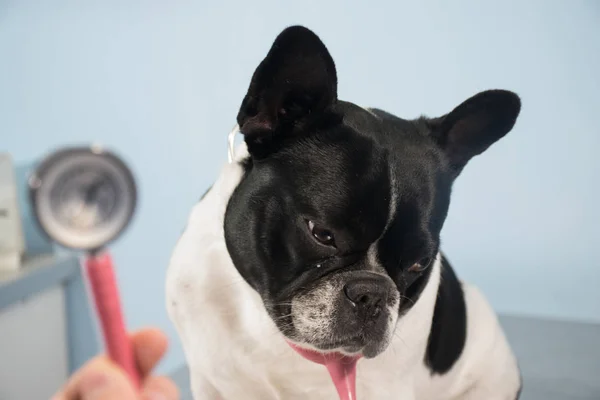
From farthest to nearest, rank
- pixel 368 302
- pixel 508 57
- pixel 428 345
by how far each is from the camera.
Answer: pixel 508 57 < pixel 428 345 < pixel 368 302

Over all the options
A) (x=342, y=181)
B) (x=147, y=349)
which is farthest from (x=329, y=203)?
(x=147, y=349)

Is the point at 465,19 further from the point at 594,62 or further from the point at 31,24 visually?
the point at 31,24

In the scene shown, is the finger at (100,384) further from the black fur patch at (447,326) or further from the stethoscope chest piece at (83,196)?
the black fur patch at (447,326)

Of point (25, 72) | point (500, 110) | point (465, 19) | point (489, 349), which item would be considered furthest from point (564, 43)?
point (25, 72)

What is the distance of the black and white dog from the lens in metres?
0.60

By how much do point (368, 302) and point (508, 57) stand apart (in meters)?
0.49

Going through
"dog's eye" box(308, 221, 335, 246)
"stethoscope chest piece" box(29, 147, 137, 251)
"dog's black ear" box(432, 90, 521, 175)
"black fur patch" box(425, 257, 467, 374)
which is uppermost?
"stethoscope chest piece" box(29, 147, 137, 251)

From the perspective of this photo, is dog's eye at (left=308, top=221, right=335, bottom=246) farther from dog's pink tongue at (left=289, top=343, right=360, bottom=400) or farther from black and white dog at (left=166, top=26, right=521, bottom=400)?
dog's pink tongue at (left=289, top=343, right=360, bottom=400)

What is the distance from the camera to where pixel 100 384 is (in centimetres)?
32

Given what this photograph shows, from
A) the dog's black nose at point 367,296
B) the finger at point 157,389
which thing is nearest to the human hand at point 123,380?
the finger at point 157,389

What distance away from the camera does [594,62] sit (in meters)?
0.93

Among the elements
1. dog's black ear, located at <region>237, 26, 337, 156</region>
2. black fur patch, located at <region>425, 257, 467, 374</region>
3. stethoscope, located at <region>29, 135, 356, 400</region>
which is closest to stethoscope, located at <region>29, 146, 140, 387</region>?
stethoscope, located at <region>29, 135, 356, 400</region>

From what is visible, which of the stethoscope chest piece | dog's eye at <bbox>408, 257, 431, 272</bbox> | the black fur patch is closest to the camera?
the stethoscope chest piece

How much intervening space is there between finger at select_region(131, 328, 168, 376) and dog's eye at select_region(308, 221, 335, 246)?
0.90 feet
